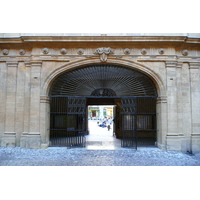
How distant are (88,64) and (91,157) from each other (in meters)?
4.13

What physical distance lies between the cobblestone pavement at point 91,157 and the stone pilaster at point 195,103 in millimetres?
1101

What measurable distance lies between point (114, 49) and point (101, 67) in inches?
42.3

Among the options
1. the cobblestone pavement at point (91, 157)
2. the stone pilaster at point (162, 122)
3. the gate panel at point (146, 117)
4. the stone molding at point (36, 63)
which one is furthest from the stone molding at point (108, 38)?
the cobblestone pavement at point (91, 157)

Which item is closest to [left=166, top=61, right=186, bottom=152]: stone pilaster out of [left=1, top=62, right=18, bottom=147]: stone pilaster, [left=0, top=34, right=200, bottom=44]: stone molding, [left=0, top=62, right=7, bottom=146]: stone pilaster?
[left=0, top=34, right=200, bottom=44]: stone molding

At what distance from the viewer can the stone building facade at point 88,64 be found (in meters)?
7.83

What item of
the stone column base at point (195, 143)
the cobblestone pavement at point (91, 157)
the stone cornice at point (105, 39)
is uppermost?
the stone cornice at point (105, 39)

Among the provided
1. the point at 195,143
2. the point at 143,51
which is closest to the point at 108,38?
the point at 143,51

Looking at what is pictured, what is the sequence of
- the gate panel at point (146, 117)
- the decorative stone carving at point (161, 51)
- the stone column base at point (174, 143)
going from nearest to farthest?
the stone column base at point (174, 143) → the decorative stone carving at point (161, 51) → the gate panel at point (146, 117)

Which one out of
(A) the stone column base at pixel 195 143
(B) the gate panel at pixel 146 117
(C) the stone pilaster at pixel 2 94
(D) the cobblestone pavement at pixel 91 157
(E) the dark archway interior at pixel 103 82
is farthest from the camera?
(B) the gate panel at pixel 146 117

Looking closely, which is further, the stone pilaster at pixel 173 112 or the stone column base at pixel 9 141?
the stone column base at pixel 9 141

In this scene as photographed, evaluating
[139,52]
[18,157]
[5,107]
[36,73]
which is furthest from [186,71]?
[5,107]

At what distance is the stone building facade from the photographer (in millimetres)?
7828

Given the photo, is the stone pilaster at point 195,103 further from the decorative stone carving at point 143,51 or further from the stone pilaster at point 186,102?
the decorative stone carving at point 143,51

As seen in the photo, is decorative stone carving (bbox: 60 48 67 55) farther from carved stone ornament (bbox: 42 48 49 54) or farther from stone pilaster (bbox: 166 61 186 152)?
stone pilaster (bbox: 166 61 186 152)
